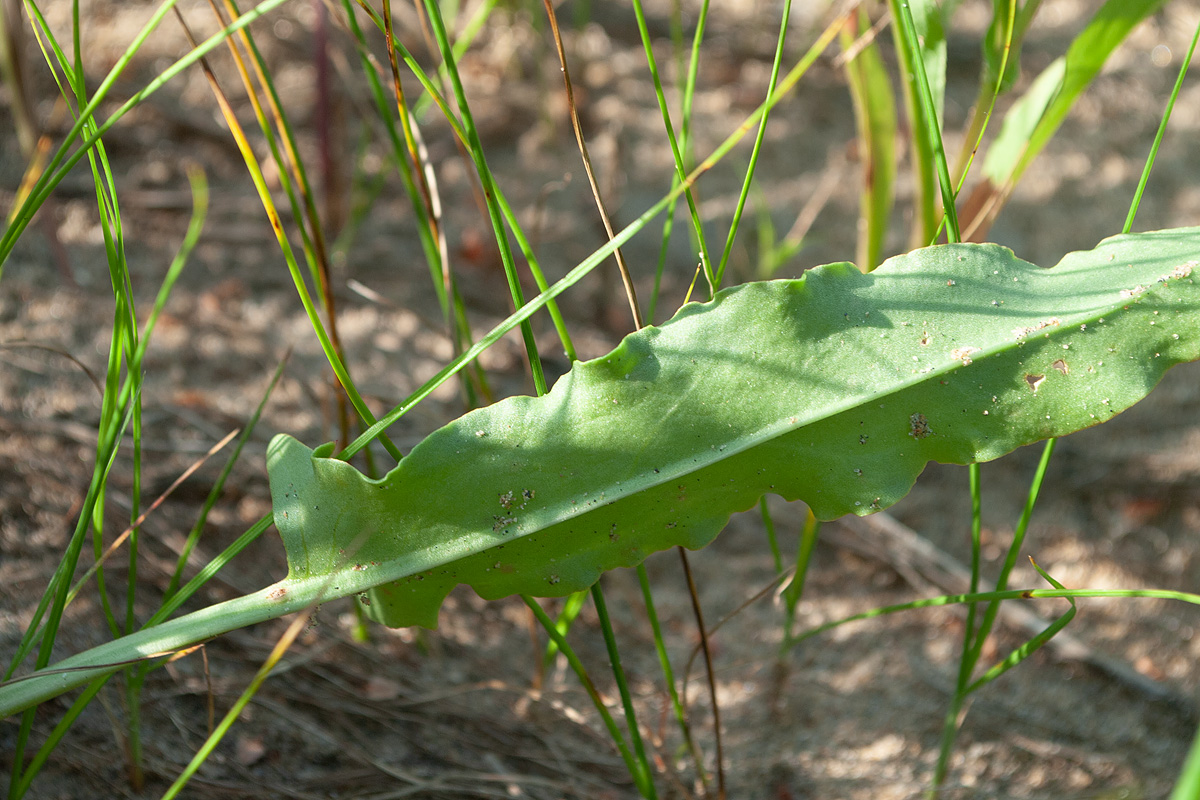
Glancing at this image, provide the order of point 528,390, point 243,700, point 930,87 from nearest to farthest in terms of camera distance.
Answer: point 243,700 < point 930,87 < point 528,390

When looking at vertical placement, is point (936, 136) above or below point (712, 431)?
above

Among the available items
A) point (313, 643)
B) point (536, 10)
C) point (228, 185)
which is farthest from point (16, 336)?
point (536, 10)

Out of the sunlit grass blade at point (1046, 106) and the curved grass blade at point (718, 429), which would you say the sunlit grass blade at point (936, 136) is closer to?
the curved grass blade at point (718, 429)

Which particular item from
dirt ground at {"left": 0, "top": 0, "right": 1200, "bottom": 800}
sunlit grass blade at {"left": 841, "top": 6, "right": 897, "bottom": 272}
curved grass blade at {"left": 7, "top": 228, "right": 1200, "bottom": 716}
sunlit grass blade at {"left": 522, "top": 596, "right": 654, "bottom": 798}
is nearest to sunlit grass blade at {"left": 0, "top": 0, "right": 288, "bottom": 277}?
dirt ground at {"left": 0, "top": 0, "right": 1200, "bottom": 800}

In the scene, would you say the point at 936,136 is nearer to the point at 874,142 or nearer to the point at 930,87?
the point at 930,87

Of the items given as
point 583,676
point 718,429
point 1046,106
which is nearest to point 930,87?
point 1046,106

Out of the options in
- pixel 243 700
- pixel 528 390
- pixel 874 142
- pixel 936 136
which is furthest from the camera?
pixel 528 390

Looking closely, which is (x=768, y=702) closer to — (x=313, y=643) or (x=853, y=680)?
(x=853, y=680)
